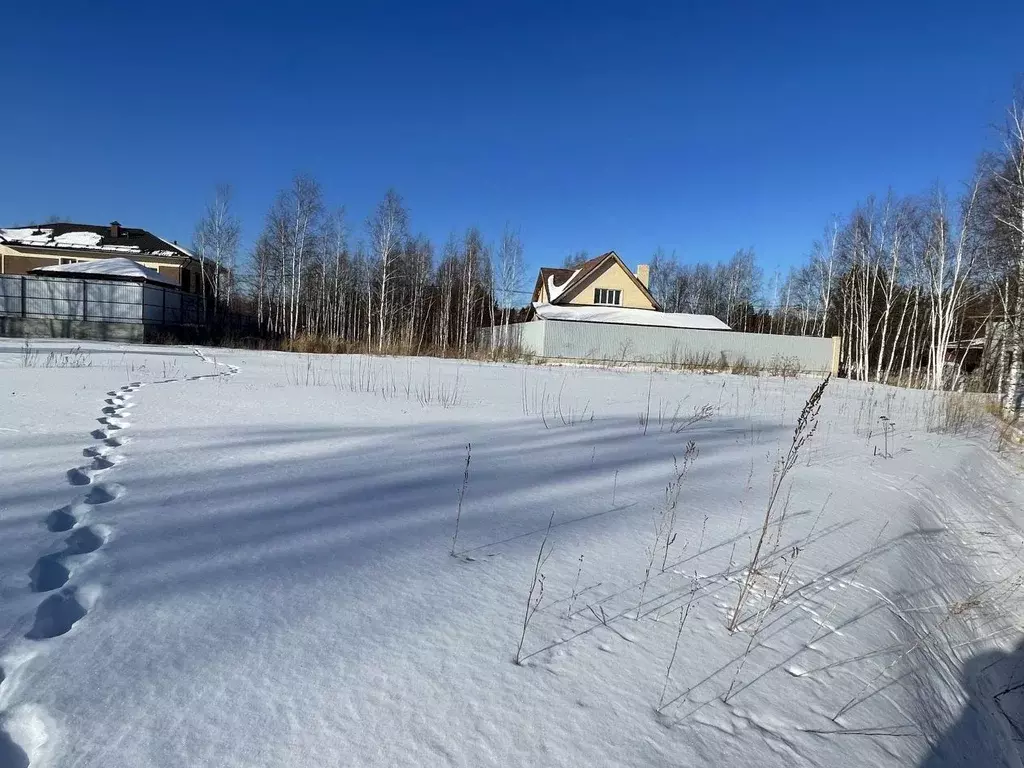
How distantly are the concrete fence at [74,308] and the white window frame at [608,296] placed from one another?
21.9m

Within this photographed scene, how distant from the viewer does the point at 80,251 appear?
3347cm

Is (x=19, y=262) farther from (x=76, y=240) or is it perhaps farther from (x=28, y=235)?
(x=76, y=240)

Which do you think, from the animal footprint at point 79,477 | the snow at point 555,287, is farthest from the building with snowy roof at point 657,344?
the animal footprint at point 79,477

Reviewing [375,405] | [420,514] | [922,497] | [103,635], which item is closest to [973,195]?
[922,497]

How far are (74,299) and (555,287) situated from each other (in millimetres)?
24738

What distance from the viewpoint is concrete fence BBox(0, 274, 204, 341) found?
1884 centimetres

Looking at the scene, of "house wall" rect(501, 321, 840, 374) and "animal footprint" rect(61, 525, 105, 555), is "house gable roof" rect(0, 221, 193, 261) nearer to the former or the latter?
"house wall" rect(501, 321, 840, 374)

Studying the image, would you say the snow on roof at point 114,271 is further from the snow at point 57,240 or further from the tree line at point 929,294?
the tree line at point 929,294

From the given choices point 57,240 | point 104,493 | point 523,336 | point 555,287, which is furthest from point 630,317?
point 57,240

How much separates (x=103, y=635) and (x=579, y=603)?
4.67ft

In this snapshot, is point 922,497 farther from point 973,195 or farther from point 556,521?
point 973,195

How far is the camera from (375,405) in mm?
6129

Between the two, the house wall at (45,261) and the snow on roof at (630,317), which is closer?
the snow on roof at (630,317)

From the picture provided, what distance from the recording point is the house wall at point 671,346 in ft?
71.6
